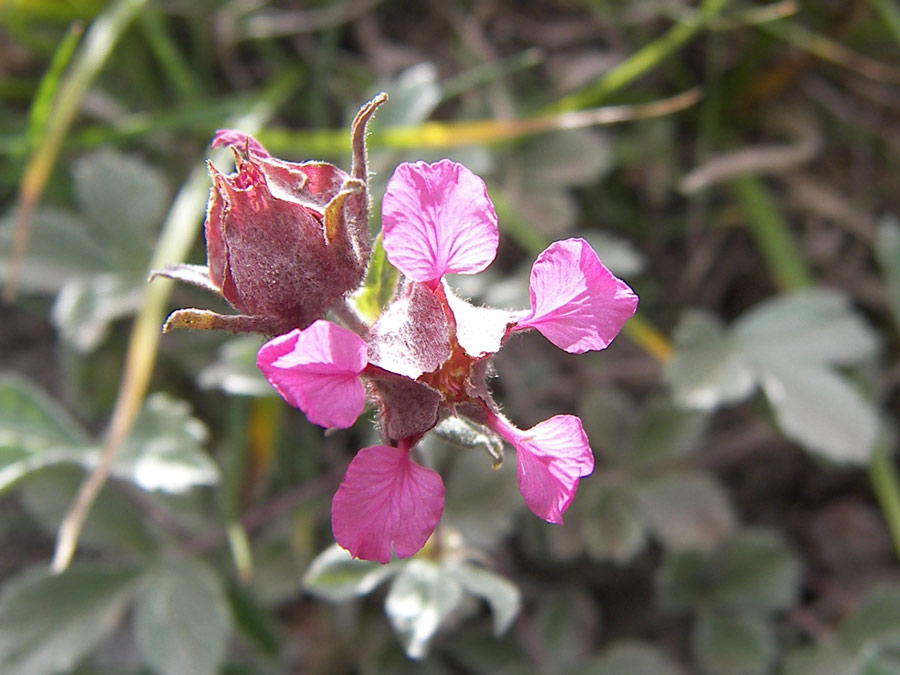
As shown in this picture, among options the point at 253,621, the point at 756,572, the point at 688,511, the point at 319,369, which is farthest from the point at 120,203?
the point at 756,572

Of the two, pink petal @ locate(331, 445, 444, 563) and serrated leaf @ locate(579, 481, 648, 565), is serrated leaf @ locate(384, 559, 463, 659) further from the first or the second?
serrated leaf @ locate(579, 481, 648, 565)

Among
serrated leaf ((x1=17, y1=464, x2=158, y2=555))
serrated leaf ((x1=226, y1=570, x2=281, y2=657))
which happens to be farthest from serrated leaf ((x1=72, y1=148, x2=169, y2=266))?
serrated leaf ((x1=226, y1=570, x2=281, y2=657))

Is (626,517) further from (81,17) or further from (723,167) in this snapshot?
(81,17)

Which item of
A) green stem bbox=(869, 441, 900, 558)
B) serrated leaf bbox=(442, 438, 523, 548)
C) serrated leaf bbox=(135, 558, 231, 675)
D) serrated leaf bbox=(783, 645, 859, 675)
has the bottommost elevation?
serrated leaf bbox=(783, 645, 859, 675)

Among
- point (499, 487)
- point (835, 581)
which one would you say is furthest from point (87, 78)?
point (835, 581)

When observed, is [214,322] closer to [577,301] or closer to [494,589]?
[577,301]
